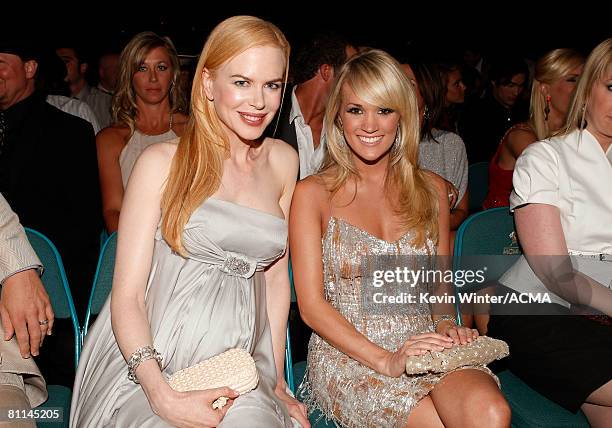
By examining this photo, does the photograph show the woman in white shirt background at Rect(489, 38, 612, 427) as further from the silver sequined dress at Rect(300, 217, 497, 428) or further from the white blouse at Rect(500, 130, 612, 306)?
the silver sequined dress at Rect(300, 217, 497, 428)

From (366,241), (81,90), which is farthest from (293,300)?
(81,90)

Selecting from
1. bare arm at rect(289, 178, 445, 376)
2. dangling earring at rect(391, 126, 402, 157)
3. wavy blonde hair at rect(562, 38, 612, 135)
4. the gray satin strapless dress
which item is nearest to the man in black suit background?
the gray satin strapless dress

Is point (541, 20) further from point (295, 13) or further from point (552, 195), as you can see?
point (552, 195)

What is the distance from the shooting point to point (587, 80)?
3.05 m

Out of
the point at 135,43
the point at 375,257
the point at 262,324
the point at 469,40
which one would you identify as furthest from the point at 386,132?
the point at 469,40

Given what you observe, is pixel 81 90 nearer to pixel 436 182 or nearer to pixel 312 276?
pixel 436 182

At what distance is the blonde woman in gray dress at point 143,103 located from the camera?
4316mm

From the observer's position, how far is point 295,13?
10.4m

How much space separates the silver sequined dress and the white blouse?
446 millimetres

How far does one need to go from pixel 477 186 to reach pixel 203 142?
3.02 m

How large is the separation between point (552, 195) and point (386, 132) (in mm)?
673

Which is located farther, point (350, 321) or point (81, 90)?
point (81, 90)

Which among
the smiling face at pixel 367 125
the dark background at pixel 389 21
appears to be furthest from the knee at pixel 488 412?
the dark background at pixel 389 21

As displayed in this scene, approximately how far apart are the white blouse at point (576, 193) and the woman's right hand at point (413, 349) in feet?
2.27
